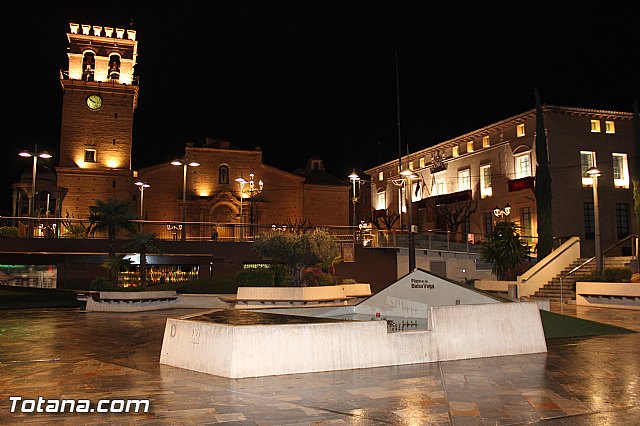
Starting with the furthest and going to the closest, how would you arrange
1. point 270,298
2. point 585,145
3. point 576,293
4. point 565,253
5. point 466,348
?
point 585,145 < point 565,253 < point 576,293 < point 270,298 < point 466,348

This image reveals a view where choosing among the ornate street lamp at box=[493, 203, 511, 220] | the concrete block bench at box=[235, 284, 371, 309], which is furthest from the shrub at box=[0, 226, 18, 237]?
the ornate street lamp at box=[493, 203, 511, 220]

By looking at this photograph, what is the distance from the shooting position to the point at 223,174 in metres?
50.6

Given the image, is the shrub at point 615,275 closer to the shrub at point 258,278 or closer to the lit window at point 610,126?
the shrub at point 258,278

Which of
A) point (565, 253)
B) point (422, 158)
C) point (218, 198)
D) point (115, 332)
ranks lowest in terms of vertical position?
point (115, 332)

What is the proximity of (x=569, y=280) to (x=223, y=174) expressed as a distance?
3272 cm

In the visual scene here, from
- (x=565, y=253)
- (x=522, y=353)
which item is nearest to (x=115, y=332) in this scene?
(x=522, y=353)

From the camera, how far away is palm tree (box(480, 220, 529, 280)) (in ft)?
98.3

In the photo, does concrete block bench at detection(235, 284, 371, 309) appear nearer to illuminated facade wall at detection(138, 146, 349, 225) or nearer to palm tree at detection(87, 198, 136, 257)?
palm tree at detection(87, 198, 136, 257)

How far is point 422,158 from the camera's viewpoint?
174 feet

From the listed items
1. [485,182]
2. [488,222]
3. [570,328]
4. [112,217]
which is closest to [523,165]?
[485,182]

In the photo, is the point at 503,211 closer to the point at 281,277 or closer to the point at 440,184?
the point at 440,184

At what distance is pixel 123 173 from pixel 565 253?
35.0 meters

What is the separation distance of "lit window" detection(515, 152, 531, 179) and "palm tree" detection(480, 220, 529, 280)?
30.1 feet

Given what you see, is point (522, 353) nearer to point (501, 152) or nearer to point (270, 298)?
point (270, 298)
